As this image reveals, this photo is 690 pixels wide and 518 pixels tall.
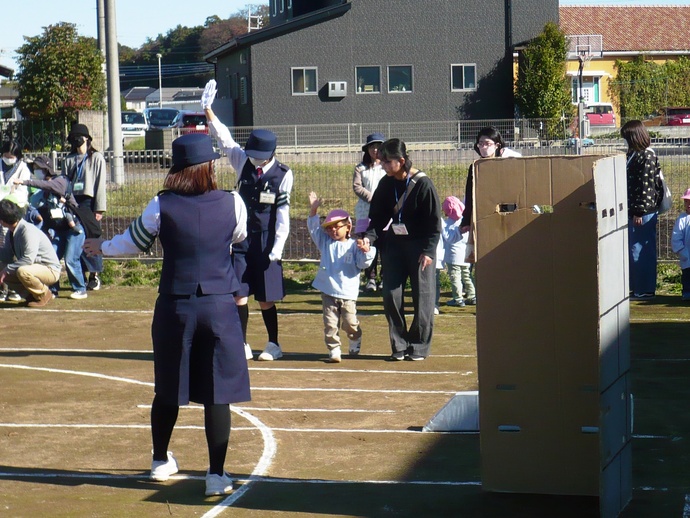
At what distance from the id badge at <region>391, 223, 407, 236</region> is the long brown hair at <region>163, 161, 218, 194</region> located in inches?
161

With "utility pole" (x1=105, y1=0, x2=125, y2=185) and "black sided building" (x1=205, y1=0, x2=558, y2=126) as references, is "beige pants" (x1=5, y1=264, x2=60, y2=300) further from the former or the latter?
"black sided building" (x1=205, y1=0, x2=558, y2=126)

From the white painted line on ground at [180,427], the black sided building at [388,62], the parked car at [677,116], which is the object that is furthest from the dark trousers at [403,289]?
the parked car at [677,116]

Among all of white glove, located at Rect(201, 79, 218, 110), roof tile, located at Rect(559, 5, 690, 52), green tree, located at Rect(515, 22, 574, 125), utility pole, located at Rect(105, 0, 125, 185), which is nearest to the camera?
white glove, located at Rect(201, 79, 218, 110)

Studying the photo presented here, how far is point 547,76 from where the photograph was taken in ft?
153

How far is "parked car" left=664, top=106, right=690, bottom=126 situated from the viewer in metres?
47.0

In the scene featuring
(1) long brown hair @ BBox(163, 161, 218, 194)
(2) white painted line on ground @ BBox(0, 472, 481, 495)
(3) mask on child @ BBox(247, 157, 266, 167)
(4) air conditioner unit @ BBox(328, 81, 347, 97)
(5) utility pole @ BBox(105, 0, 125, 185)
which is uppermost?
(4) air conditioner unit @ BBox(328, 81, 347, 97)

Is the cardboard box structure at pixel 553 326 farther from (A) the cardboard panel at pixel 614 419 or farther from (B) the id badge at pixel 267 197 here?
(B) the id badge at pixel 267 197

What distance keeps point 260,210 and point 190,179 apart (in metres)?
3.81

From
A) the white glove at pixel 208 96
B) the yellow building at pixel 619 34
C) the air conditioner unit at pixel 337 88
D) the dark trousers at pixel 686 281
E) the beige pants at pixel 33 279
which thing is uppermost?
the yellow building at pixel 619 34

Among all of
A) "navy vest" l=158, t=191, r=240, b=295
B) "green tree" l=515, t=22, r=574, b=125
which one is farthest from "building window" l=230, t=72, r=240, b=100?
"navy vest" l=158, t=191, r=240, b=295

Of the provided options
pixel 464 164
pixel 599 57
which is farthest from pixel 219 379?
pixel 599 57

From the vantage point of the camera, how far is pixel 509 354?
585 centimetres

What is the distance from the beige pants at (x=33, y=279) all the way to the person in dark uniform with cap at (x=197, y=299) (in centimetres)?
778

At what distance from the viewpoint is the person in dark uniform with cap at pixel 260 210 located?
10.1 meters
